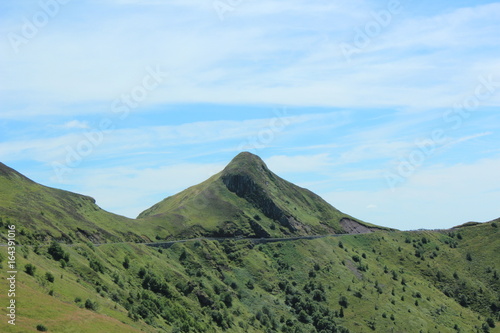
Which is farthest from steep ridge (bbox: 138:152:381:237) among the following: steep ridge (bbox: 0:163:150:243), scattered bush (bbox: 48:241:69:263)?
scattered bush (bbox: 48:241:69:263)

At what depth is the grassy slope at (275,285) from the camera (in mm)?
78125

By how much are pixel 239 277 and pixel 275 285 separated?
1084 centimetres

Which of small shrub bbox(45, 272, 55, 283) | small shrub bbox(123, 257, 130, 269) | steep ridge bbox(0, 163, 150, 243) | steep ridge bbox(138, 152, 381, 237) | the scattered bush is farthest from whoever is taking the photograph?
steep ridge bbox(138, 152, 381, 237)

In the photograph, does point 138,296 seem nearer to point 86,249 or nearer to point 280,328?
point 86,249

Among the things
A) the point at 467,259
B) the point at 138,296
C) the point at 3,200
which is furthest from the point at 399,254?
the point at 3,200

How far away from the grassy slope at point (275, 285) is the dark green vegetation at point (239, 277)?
340 millimetres

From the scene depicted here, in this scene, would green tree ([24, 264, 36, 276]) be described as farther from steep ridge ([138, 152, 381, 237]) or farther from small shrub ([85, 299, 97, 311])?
steep ridge ([138, 152, 381, 237])

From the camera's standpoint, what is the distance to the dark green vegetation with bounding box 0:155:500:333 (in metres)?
78.1

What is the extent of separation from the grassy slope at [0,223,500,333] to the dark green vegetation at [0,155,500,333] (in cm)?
34

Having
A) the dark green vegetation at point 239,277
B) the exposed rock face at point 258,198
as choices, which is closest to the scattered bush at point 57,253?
the dark green vegetation at point 239,277

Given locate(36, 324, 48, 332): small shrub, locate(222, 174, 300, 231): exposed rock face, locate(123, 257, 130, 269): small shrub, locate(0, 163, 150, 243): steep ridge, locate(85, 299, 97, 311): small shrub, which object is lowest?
locate(36, 324, 48, 332): small shrub

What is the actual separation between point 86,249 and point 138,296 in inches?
574

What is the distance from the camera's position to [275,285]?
479 ft

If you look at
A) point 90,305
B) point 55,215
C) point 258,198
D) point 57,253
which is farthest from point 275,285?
point 90,305
